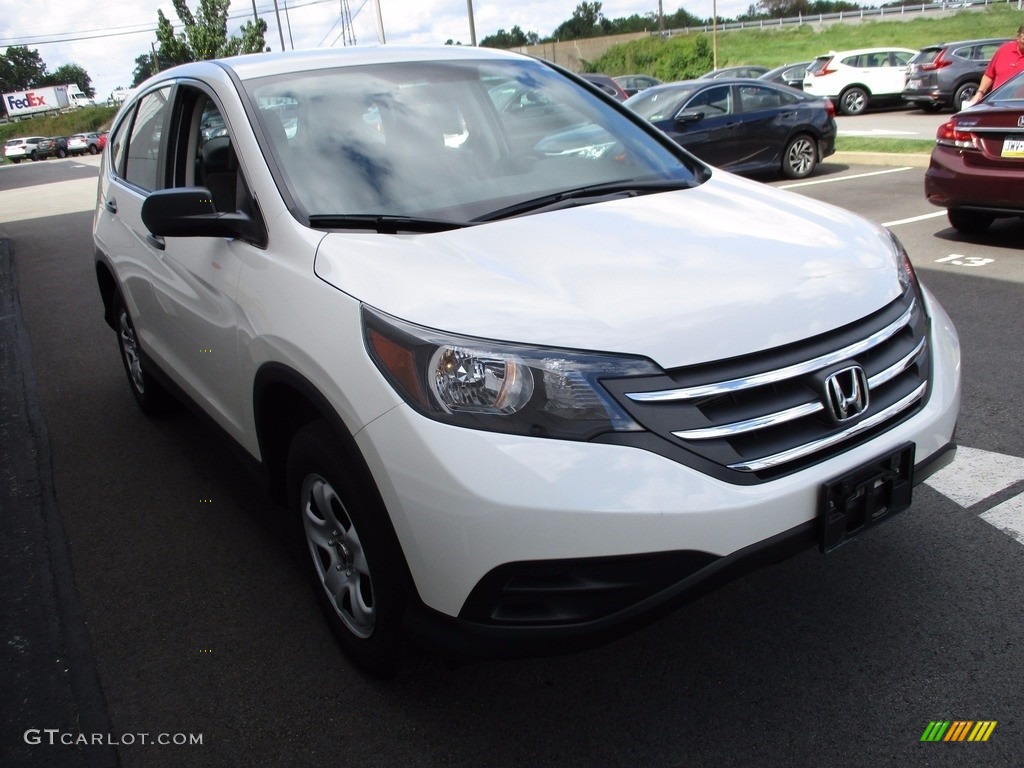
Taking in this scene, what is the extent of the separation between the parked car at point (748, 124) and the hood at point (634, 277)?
32.8 feet

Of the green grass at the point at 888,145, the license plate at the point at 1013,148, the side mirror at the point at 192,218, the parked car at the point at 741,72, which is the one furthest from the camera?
the parked car at the point at 741,72

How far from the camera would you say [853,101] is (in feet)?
77.8

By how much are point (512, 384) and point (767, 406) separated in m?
0.61

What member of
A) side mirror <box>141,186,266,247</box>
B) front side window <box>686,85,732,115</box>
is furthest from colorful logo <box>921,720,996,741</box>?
front side window <box>686,85,732,115</box>

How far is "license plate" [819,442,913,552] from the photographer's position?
2188 millimetres

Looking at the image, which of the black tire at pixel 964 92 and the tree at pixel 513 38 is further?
the tree at pixel 513 38

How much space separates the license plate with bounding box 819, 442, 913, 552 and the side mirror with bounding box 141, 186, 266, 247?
1.78 m

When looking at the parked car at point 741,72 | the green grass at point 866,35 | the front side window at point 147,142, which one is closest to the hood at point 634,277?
the front side window at point 147,142

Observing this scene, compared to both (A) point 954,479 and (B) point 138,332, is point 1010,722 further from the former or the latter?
(B) point 138,332

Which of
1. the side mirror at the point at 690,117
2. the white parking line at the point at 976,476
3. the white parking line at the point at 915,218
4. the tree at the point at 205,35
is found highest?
the tree at the point at 205,35

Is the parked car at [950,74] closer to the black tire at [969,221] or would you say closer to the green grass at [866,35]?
the black tire at [969,221]

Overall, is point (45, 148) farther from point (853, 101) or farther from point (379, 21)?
point (853, 101)

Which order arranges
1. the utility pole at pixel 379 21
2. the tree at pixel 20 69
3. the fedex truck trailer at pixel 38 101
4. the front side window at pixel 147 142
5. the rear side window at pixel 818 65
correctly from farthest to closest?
the tree at pixel 20 69
the fedex truck trailer at pixel 38 101
the utility pole at pixel 379 21
the rear side window at pixel 818 65
the front side window at pixel 147 142

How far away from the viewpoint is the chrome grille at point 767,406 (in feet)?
6.74
